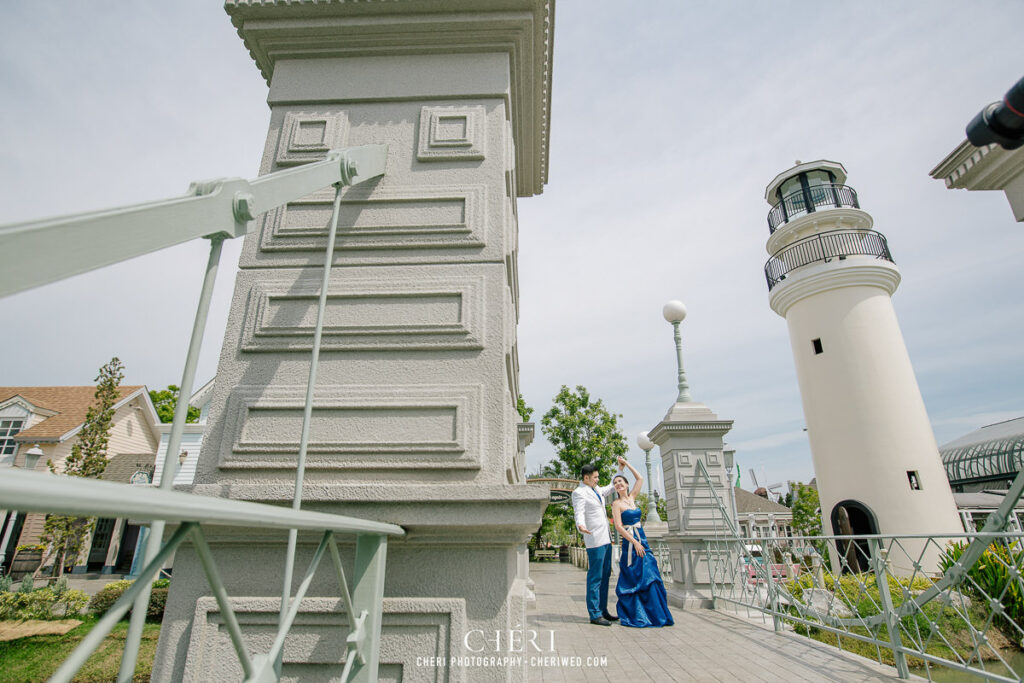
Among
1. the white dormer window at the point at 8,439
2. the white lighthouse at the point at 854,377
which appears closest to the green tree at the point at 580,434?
the white lighthouse at the point at 854,377

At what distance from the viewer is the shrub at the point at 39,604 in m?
9.32

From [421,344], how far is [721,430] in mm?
6963

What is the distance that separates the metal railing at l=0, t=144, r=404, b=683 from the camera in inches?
28.9

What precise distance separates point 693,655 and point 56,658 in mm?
9014

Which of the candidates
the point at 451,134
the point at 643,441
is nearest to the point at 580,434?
the point at 643,441

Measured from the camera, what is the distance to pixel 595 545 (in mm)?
6273

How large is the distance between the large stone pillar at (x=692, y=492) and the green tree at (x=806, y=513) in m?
25.1

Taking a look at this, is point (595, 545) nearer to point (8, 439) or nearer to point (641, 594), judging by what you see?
point (641, 594)

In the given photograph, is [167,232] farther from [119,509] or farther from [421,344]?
[421,344]

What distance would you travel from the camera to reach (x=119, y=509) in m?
0.74

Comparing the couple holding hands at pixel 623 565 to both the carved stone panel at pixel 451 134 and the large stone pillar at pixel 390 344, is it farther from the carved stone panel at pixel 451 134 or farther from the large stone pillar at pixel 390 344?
the carved stone panel at pixel 451 134

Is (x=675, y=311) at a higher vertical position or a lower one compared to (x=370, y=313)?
higher

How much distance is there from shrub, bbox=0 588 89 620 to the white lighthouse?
704 inches

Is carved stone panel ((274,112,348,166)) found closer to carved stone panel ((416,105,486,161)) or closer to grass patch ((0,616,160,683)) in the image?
carved stone panel ((416,105,486,161))
